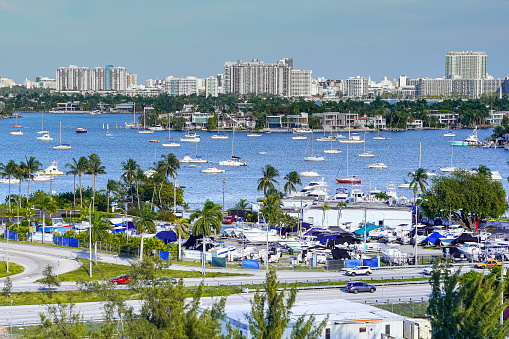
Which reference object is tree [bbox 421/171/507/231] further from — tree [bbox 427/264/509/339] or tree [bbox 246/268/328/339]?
tree [bbox 246/268/328/339]

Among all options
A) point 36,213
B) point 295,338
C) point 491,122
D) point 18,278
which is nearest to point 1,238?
point 36,213

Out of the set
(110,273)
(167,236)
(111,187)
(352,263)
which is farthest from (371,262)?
(111,187)

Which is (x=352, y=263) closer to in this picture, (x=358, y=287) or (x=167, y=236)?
(x=358, y=287)

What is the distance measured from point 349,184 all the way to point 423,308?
4876 centimetres

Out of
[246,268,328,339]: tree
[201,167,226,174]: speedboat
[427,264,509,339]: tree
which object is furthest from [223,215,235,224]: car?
[201,167,226,174]: speedboat

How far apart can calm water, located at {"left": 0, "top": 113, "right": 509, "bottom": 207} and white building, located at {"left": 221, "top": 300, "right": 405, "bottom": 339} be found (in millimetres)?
33887

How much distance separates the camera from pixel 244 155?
336 ft

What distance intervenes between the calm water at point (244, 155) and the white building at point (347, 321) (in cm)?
3389

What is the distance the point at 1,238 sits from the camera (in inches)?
1517

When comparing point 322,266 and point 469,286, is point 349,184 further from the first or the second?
point 469,286

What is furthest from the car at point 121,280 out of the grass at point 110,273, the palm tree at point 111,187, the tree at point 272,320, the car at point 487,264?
the palm tree at point 111,187

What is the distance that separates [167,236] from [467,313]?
23.3 m

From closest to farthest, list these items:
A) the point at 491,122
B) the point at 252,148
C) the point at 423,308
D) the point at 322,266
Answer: the point at 423,308, the point at 322,266, the point at 252,148, the point at 491,122

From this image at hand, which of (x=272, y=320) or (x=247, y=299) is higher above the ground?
(x=272, y=320)
